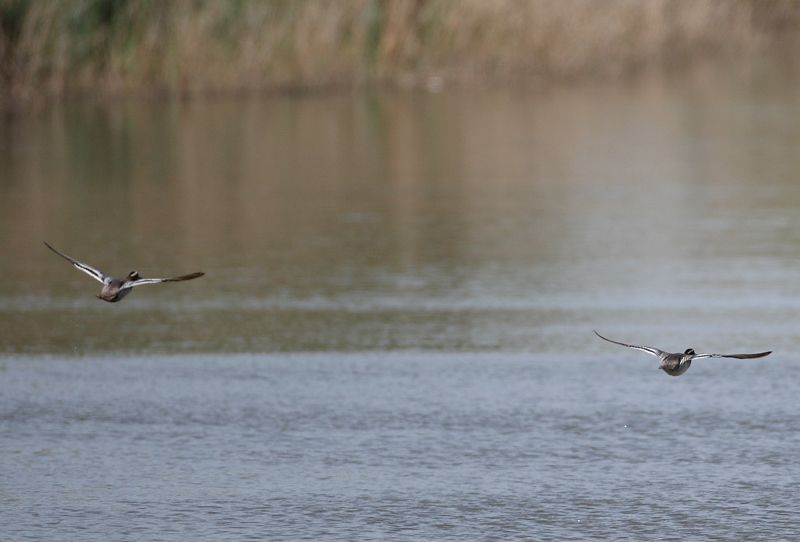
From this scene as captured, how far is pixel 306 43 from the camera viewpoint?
19.7m

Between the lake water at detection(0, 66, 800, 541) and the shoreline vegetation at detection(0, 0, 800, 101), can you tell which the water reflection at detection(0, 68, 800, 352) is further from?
the shoreline vegetation at detection(0, 0, 800, 101)

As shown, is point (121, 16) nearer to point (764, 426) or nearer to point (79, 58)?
point (79, 58)

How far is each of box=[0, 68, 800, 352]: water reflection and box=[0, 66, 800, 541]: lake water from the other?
1.3 inches

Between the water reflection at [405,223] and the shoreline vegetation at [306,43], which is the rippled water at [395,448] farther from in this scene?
the shoreline vegetation at [306,43]

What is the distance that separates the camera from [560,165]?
13625 millimetres

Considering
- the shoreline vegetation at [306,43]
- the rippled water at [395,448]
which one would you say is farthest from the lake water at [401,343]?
the shoreline vegetation at [306,43]

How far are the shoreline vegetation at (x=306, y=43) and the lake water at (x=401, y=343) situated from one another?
4172 mm

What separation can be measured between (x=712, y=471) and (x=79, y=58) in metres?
14.2

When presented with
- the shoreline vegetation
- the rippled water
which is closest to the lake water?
the rippled water

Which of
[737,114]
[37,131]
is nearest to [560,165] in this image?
[737,114]

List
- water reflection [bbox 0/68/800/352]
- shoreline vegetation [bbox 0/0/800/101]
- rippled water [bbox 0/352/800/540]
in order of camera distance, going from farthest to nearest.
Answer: shoreline vegetation [bbox 0/0/800/101]
water reflection [bbox 0/68/800/352]
rippled water [bbox 0/352/800/540]

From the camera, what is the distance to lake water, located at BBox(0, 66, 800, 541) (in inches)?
211

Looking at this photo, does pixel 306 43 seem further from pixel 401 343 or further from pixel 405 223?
pixel 401 343

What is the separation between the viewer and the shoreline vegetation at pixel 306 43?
18547 millimetres
